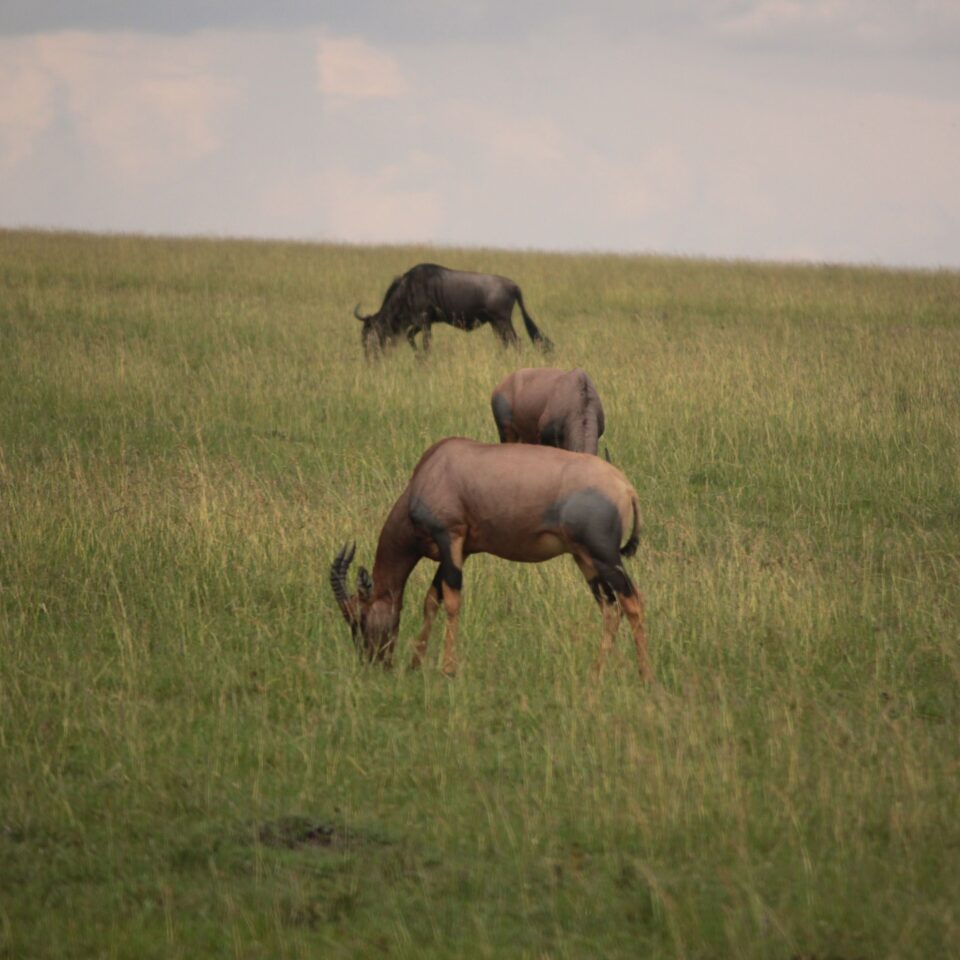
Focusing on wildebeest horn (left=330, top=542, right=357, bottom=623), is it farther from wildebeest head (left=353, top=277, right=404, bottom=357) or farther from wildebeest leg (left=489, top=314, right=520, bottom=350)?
wildebeest leg (left=489, top=314, right=520, bottom=350)

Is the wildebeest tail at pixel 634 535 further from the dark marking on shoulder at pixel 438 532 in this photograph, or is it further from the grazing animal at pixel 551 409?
the grazing animal at pixel 551 409

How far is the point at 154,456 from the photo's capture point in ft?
36.9

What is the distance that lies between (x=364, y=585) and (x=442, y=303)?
37.0 ft

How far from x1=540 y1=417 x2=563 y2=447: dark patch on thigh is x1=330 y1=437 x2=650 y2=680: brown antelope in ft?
9.45

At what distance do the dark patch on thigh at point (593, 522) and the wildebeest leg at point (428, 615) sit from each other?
28.5 inches

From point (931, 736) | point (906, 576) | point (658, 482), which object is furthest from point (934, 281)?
point (931, 736)

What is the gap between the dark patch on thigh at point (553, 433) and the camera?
9117mm

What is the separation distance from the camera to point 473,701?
603 cm

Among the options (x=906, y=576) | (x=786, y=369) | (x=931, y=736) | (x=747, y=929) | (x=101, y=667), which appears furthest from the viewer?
(x=786, y=369)

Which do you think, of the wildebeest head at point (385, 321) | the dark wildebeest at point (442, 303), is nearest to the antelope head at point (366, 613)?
the wildebeest head at point (385, 321)

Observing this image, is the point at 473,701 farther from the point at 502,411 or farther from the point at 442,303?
the point at 442,303

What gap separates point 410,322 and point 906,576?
9872 millimetres

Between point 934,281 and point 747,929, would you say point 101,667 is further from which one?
point 934,281

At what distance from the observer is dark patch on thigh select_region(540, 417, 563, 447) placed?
912cm
